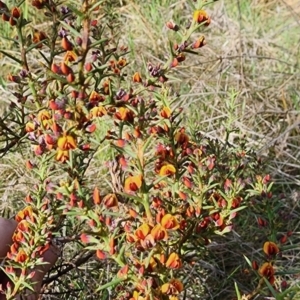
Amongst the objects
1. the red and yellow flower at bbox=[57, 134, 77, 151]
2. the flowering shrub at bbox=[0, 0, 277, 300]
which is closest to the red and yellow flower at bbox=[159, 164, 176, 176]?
the flowering shrub at bbox=[0, 0, 277, 300]

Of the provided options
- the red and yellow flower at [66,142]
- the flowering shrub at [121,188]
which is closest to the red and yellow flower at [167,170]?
the flowering shrub at [121,188]

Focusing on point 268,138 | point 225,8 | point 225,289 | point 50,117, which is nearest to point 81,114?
point 50,117

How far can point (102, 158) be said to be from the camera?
2102mm

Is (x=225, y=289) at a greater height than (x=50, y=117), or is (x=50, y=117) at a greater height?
(x=50, y=117)

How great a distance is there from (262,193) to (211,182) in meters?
0.08

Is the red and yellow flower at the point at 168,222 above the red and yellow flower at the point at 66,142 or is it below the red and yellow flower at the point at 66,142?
below

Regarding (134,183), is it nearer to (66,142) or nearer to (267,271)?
(66,142)

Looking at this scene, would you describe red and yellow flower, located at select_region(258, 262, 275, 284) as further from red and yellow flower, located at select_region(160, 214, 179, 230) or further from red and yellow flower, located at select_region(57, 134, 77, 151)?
red and yellow flower, located at select_region(57, 134, 77, 151)

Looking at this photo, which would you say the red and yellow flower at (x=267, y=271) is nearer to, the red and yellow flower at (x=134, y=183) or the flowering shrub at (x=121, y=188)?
the flowering shrub at (x=121, y=188)

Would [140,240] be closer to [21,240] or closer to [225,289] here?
[21,240]

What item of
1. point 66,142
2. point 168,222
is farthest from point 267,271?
point 66,142

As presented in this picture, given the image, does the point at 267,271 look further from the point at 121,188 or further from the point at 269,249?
the point at 121,188

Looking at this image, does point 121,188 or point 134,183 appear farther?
point 121,188

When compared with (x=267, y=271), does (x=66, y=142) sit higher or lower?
higher
